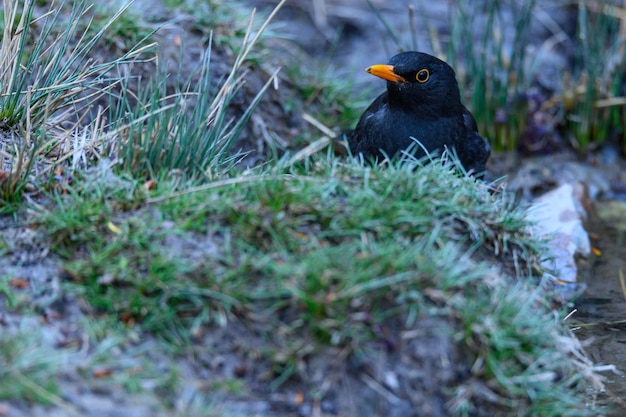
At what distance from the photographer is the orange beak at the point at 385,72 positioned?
4371 mm

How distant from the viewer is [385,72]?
4.41 meters

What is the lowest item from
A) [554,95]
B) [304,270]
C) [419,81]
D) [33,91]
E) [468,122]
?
[554,95]

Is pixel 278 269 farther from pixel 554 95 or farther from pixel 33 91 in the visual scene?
pixel 554 95

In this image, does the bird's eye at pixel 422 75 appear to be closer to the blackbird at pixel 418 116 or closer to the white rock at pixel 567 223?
the blackbird at pixel 418 116

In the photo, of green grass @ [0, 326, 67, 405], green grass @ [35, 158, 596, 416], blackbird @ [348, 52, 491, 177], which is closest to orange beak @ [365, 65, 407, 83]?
blackbird @ [348, 52, 491, 177]

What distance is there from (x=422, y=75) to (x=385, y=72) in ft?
0.82

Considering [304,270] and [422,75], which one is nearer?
[304,270]

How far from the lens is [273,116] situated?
220 inches

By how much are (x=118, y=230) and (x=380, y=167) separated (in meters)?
1.24

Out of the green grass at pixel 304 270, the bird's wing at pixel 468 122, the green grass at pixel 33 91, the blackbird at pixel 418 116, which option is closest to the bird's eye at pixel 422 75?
the blackbird at pixel 418 116

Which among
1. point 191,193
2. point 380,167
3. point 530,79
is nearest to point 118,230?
point 191,193

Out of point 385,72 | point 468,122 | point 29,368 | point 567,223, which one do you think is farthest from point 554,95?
point 29,368

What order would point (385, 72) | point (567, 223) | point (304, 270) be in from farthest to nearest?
1. point (567, 223)
2. point (385, 72)
3. point (304, 270)

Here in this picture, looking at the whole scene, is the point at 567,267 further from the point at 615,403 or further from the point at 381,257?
the point at 381,257
